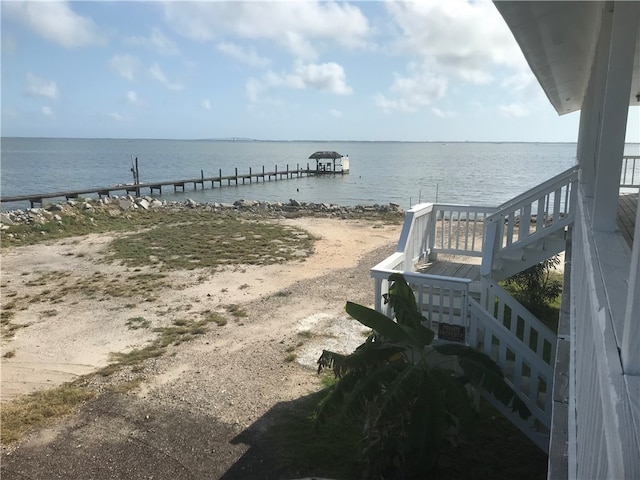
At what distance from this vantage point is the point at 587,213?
398cm

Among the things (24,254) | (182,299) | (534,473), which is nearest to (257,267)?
(182,299)

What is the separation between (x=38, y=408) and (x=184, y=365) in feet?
6.57

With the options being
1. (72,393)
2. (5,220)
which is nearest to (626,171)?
(72,393)

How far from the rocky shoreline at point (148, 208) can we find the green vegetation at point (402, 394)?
17.2m

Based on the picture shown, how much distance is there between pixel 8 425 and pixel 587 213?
6682mm

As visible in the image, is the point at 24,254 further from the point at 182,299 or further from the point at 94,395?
the point at 94,395

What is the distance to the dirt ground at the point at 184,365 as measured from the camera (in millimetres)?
5508

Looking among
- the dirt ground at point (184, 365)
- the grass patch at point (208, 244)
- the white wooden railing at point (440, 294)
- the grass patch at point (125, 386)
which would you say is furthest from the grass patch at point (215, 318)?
the white wooden railing at point (440, 294)

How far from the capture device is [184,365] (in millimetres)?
7742

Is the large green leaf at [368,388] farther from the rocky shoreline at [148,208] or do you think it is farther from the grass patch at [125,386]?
the rocky shoreline at [148,208]

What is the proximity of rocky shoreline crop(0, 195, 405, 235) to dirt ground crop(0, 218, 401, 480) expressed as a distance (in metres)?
6.68

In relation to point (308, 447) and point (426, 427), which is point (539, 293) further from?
point (426, 427)

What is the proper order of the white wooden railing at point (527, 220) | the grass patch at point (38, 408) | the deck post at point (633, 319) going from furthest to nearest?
1. the white wooden railing at point (527, 220)
2. the grass patch at point (38, 408)
3. the deck post at point (633, 319)

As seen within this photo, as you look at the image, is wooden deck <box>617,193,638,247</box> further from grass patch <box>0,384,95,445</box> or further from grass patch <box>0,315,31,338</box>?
grass patch <box>0,315,31,338</box>
